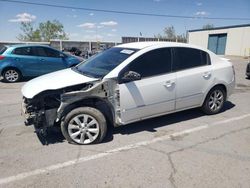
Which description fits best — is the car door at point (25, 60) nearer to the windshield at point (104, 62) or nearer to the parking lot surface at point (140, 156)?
the parking lot surface at point (140, 156)

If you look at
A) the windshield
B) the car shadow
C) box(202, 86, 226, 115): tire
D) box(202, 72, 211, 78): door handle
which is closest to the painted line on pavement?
the car shadow

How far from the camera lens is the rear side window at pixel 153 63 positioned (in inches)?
161

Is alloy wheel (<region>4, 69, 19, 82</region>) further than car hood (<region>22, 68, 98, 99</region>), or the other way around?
alloy wheel (<region>4, 69, 19, 82</region>)

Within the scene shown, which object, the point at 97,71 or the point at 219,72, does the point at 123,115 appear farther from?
the point at 219,72

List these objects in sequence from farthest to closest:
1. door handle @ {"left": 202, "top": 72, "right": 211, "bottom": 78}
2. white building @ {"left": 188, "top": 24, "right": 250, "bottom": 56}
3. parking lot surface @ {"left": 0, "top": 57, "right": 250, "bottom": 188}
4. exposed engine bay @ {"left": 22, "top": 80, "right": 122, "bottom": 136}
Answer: white building @ {"left": 188, "top": 24, "right": 250, "bottom": 56}, door handle @ {"left": 202, "top": 72, "right": 211, "bottom": 78}, exposed engine bay @ {"left": 22, "top": 80, "right": 122, "bottom": 136}, parking lot surface @ {"left": 0, "top": 57, "right": 250, "bottom": 188}

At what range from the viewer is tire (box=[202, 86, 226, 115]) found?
5094 mm

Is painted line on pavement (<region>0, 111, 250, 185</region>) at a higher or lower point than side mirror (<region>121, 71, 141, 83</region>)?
lower

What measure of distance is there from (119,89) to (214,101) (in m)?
2.56

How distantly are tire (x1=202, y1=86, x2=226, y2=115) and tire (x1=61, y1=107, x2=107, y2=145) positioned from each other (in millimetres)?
2540

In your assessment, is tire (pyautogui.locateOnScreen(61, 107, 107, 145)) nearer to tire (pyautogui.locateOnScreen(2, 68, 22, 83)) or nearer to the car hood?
the car hood

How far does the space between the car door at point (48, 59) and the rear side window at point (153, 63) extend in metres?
6.86

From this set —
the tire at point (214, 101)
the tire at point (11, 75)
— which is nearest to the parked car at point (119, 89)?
the tire at point (214, 101)

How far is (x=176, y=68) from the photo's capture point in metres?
4.46

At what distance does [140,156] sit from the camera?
346cm
